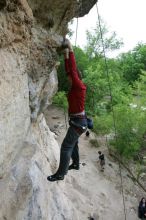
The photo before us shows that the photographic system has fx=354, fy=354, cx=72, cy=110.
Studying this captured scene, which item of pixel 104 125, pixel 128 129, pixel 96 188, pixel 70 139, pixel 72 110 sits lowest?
pixel 96 188

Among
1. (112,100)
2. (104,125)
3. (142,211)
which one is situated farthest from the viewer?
(112,100)

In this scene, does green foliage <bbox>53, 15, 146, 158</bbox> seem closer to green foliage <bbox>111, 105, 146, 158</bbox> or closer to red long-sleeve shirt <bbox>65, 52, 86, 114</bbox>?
green foliage <bbox>111, 105, 146, 158</bbox>

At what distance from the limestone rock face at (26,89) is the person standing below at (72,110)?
0.69 meters

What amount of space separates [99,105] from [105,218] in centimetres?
1253

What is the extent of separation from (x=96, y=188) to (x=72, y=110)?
10773 millimetres

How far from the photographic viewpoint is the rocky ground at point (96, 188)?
560 inches

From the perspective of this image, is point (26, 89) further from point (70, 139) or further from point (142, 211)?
point (142, 211)

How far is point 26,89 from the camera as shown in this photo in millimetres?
7086

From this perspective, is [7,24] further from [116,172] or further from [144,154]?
[144,154]

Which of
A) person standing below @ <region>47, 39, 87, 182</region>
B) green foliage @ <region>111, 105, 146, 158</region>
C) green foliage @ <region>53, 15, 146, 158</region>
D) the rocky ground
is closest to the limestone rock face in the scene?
person standing below @ <region>47, 39, 87, 182</region>

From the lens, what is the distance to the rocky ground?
14.2 metres

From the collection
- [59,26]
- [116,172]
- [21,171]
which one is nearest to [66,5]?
[59,26]

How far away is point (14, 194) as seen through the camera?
8078mm

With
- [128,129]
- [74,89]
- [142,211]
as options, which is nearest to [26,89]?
[74,89]
